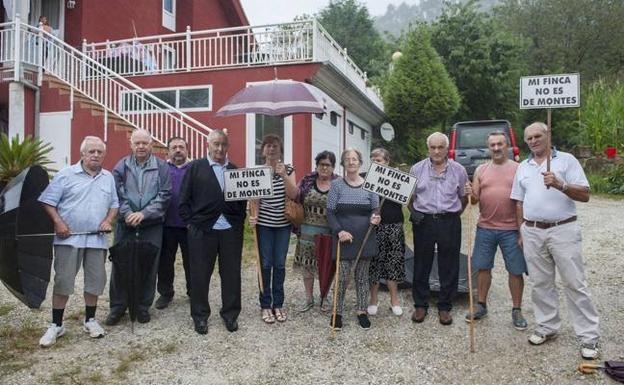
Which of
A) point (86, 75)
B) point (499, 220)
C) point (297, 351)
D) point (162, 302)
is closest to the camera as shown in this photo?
point (297, 351)

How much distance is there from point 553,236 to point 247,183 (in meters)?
2.49

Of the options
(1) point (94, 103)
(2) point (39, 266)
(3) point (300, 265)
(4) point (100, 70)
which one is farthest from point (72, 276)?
(4) point (100, 70)

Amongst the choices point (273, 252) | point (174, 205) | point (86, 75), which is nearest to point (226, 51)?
point (86, 75)

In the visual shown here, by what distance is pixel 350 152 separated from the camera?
177 inches

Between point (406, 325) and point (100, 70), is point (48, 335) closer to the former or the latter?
point (406, 325)

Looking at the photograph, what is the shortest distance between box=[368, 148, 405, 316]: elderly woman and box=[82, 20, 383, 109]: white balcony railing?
22.0 feet

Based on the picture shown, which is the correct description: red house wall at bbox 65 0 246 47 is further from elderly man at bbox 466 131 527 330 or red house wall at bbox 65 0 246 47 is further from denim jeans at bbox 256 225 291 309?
elderly man at bbox 466 131 527 330

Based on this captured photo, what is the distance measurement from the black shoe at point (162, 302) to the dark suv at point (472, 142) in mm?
7609

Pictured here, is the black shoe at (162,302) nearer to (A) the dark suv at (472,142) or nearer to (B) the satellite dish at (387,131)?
(A) the dark suv at (472,142)

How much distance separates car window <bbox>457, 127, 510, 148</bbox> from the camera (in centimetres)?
1105

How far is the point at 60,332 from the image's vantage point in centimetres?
427

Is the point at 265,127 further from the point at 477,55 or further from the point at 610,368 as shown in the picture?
the point at 477,55

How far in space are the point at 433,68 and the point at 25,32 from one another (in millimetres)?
13642

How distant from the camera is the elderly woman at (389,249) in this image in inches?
188
